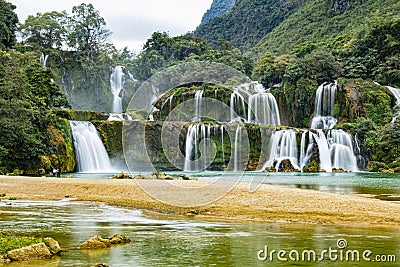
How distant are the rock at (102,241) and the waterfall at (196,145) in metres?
35.4

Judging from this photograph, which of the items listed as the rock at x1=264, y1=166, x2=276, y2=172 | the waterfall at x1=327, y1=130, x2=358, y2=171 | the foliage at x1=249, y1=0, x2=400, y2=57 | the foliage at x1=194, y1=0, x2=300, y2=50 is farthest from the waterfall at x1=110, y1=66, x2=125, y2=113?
the foliage at x1=194, y1=0, x2=300, y2=50

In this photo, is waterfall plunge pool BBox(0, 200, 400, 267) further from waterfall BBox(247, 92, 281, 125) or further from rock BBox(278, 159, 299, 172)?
waterfall BBox(247, 92, 281, 125)

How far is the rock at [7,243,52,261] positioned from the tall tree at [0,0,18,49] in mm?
47932

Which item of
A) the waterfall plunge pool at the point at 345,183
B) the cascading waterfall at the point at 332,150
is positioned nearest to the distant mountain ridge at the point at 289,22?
the cascading waterfall at the point at 332,150

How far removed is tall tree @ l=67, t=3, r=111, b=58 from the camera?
244 ft

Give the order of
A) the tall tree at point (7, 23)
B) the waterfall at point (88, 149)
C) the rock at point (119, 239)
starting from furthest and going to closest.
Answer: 1. the tall tree at point (7, 23)
2. the waterfall at point (88, 149)
3. the rock at point (119, 239)

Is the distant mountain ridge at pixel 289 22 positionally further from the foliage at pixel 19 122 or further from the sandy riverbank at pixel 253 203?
the sandy riverbank at pixel 253 203

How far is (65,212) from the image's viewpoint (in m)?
16.5

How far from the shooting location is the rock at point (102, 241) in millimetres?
10766

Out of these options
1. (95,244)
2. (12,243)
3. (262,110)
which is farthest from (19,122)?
(262,110)

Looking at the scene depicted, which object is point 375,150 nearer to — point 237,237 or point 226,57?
point 226,57

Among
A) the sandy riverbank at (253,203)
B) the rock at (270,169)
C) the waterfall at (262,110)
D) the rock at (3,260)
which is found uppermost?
the waterfall at (262,110)

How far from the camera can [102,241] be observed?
433 inches

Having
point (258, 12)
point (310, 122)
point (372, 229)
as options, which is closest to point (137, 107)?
point (310, 122)
